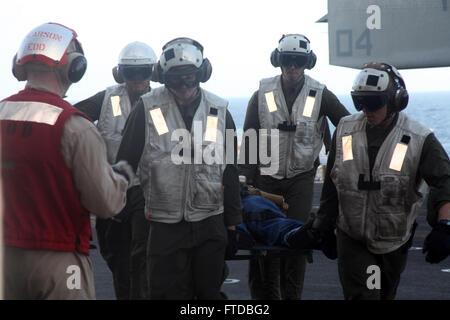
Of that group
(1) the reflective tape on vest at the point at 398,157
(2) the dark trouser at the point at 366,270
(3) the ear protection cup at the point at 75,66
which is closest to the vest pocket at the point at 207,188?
(2) the dark trouser at the point at 366,270

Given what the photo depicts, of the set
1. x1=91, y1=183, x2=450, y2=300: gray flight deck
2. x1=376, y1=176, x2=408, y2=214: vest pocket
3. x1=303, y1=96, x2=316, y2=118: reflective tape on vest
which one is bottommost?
x1=91, y1=183, x2=450, y2=300: gray flight deck

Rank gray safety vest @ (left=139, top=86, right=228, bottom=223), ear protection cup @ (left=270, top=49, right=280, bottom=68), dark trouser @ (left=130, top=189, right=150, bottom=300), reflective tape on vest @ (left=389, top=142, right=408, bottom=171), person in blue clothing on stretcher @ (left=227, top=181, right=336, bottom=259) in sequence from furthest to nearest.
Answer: ear protection cup @ (left=270, top=49, right=280, bottom=68) < dark trouser @ (left=130, top=189, right=150, bottom=300) < person in blue clothing on stretcher @ (left=227, top=181, right=336, bottom=259) < gray safety vest @ (left=139, top=86, right=228, bottom=223) < reflective tape on vest @ (left=389, top=142, right=408, bottom=171)

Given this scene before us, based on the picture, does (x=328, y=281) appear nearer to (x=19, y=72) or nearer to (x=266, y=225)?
(x=266, y=225)

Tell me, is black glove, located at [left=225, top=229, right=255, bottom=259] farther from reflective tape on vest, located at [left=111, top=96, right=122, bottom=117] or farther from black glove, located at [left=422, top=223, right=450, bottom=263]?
reflective tape on vest, located at [left=111, top=96, right=122, bottom=117]

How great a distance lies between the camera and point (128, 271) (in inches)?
314

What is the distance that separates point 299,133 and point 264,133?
0.36 meters

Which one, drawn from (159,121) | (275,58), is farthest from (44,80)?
(275,58)

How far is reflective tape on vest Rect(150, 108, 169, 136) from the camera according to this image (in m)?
6.11

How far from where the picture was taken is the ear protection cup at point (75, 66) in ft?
15.1

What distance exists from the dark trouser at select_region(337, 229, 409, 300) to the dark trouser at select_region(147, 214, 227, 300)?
0.85 metres

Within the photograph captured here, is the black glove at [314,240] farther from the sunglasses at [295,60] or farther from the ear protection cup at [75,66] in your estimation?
the ear protection cup at [75,66]

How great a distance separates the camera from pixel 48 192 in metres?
4.28

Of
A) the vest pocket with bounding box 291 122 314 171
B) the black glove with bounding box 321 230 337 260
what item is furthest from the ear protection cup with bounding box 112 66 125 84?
the black glove with bounding box 321 230 337 260
